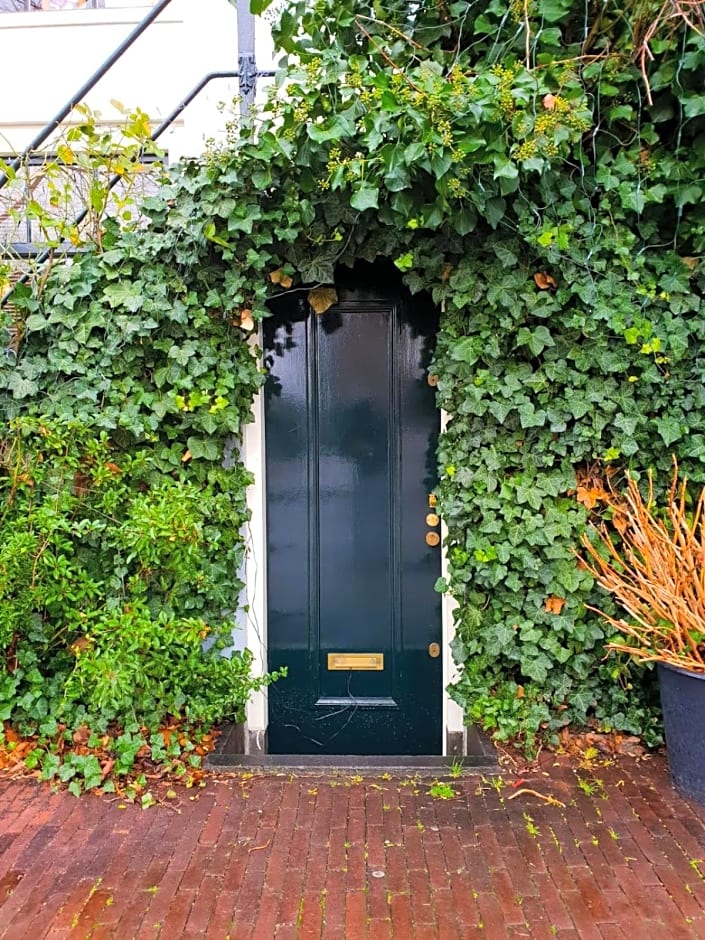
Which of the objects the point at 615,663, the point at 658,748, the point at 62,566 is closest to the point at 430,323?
the point at 615,663

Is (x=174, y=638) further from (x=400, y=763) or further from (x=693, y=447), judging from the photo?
(x=693, y=447)

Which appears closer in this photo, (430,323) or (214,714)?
(214,714)

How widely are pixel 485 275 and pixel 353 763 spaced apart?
2471mm

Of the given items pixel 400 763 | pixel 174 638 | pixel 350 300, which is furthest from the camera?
pixel 350 300

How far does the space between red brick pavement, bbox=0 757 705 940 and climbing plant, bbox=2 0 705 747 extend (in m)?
0.57

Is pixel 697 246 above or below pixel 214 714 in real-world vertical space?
above

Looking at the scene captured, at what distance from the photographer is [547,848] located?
2.48 metres

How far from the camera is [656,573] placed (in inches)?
112

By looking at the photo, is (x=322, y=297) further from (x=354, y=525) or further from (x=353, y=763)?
(x=353, y=763)

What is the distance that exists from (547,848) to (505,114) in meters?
2.92

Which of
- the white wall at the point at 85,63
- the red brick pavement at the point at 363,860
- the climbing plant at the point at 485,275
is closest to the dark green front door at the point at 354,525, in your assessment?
the climbing plant at the point at 485,275

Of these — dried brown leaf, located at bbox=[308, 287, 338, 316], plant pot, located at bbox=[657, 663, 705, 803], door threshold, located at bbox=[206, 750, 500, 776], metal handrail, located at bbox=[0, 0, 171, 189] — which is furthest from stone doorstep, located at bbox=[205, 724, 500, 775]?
metal handrail, located at bbox=[0, 0, 171, 189]

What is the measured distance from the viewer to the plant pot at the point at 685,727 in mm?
2752

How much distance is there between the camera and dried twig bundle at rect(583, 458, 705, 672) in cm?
276
